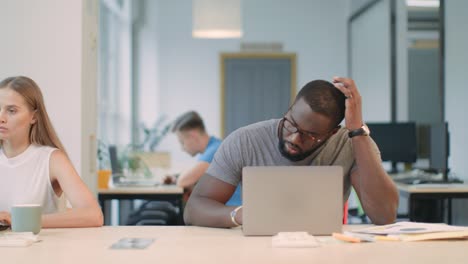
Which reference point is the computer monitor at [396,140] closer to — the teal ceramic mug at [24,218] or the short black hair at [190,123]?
the short black hair at [190,123]

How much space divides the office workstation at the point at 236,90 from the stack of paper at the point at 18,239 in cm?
4

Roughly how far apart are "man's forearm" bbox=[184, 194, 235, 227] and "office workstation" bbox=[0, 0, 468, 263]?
7 cm

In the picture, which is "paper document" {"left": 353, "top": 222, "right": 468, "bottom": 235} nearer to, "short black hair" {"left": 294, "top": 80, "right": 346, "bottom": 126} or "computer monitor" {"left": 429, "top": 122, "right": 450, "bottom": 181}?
"short black hair" {"left": 294, "top": 80, "right": 346, "bottom": 126}

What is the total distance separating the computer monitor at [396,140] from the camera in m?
6.22

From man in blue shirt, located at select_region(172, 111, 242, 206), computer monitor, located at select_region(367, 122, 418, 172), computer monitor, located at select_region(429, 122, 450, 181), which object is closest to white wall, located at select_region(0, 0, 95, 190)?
man in blue shirt, located at select_region(172, 111, 242, 206)

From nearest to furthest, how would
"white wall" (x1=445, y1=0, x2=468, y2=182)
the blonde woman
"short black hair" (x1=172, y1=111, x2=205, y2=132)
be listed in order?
1. the blonde woman
2. "short black hair" (x1=172, y1=111, x2=205, y2=132)
3. "white wall" (x1=445, y1=0, x2=468, y2=182)

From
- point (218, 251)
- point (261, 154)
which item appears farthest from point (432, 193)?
point (218, 251)

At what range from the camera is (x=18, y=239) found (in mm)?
1990

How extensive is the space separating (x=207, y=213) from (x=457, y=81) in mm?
4065

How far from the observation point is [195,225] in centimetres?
246

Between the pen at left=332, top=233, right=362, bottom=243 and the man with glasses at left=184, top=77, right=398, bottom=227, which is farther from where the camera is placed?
the man with glasses at left=184, top=77, right=398, bottom=227

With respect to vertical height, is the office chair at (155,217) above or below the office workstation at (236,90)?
below

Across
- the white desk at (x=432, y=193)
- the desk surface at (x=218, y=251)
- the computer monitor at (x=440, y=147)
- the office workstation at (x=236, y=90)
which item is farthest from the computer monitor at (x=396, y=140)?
the desk surface at (x=218, y=251)

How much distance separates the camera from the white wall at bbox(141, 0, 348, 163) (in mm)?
9922
